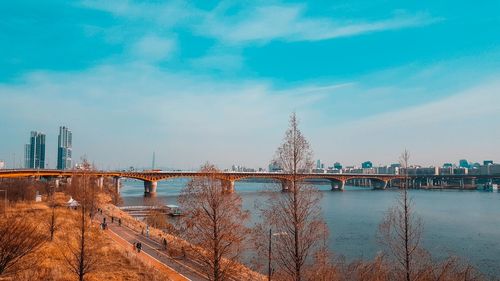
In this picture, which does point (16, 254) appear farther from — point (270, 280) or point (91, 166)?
point (270, 280)

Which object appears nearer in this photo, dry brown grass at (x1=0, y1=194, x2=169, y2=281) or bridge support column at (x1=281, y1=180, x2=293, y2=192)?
bridge support column at (x1=281, y1=180, x2=293, y2=192)

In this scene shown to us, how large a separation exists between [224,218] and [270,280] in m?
6.50

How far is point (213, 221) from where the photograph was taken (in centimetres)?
2244

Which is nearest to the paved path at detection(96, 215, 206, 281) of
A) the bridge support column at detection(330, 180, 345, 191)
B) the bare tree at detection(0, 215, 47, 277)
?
the bare tree at detection(0, 215, 47, 277)

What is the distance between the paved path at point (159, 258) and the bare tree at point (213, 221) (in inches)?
261

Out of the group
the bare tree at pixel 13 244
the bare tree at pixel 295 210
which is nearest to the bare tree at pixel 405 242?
the bare tree at pixel 295 210

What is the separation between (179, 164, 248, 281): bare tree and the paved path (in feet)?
21.7

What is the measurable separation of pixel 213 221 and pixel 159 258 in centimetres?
1599

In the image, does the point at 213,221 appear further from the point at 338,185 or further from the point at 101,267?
the point at 338,185

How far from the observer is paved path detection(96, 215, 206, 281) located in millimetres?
29656

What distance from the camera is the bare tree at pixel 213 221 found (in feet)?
73.9

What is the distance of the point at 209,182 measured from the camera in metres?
23.2

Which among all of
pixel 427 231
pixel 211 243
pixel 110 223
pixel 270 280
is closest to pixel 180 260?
pixel 270 280

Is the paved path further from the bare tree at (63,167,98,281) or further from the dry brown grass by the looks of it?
the bare tree at (63,167,98,281)
